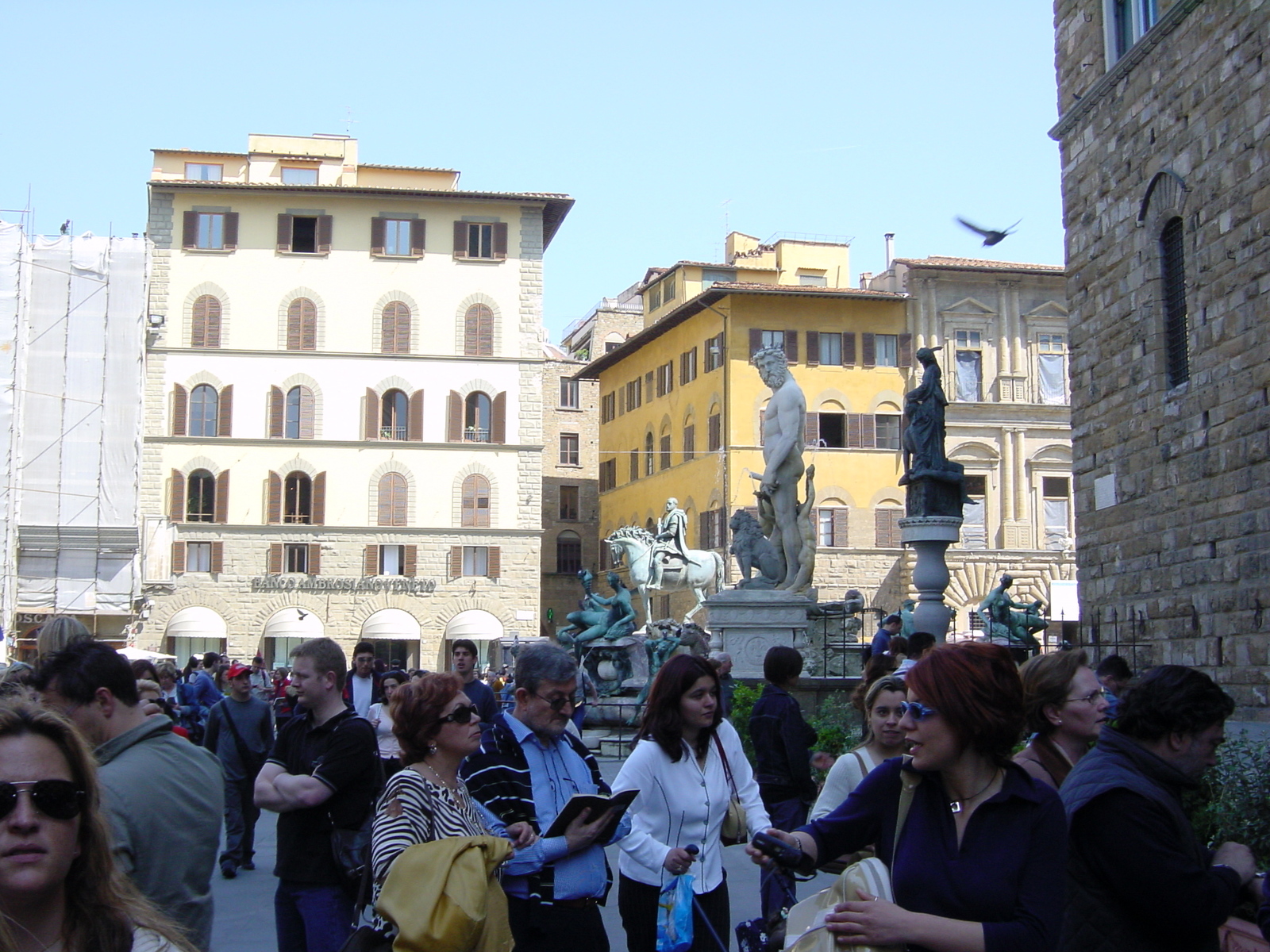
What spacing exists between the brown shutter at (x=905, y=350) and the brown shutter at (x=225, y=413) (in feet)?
69.9

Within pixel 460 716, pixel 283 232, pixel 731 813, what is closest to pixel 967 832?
pixel 460 716

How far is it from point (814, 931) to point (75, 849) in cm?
143

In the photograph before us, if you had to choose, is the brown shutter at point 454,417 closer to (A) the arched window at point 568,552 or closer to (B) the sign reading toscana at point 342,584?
(B) the sign reading toscana at point 342,584

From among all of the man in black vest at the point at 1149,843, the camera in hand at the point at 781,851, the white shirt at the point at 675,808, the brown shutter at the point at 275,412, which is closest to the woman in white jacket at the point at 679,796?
the white shirt at the point at 675,808

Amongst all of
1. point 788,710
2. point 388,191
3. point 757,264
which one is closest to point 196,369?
point 388,191

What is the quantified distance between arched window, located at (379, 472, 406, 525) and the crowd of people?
38.8 metres

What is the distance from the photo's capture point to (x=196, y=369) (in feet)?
142

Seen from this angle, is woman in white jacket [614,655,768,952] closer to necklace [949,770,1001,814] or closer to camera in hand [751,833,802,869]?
camera in hand [751,833,802,869]

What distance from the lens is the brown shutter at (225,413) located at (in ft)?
142

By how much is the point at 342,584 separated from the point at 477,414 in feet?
21.8

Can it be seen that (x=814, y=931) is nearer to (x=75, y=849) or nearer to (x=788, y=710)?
(x=75, y=849)

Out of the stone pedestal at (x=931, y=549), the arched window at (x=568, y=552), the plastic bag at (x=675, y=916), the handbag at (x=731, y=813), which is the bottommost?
the plastic bag at (x=675, y=916)

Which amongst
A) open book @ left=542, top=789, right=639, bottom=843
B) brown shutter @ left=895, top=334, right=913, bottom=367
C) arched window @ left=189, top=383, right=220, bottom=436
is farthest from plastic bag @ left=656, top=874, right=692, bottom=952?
brown shutter @ left=895, top=334, right=913, bottom=367

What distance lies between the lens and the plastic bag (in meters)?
4.43
